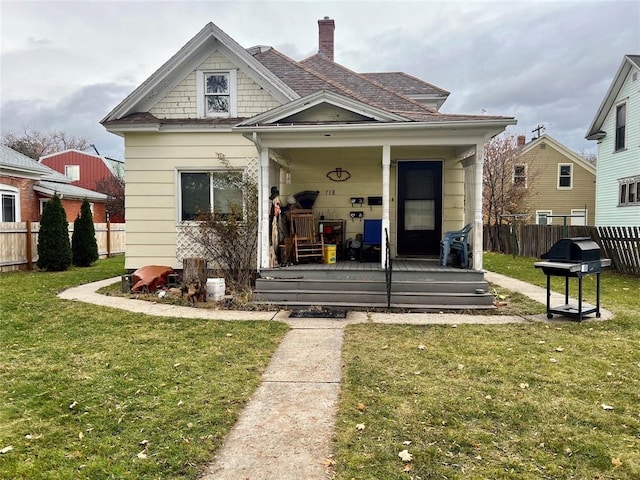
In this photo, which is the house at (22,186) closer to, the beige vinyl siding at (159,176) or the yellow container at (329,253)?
the beige vinyl siding at (159,176)

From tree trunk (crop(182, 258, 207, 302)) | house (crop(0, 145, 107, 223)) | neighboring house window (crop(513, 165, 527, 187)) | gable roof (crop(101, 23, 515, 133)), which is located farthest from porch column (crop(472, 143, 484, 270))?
neighboring house window (crop(513, 165, 527, 187))

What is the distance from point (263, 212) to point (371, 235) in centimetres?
280

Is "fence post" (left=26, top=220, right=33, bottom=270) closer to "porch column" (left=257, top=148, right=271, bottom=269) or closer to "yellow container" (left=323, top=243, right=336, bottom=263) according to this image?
"porch column" (left=257, top=148, right=271, bottom=269)

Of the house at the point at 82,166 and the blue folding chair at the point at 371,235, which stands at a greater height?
the house at the point at 82,166

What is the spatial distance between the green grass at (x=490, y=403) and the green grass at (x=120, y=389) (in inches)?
43.1

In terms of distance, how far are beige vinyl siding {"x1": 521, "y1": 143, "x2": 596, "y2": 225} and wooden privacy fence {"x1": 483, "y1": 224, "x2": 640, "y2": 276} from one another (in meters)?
8.84

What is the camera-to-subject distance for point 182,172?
9992 millimetres

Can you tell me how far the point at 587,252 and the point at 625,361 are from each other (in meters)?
2.22

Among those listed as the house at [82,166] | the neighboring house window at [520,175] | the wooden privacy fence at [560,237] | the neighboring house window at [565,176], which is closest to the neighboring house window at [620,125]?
the wooden privacy fence at [560,237]

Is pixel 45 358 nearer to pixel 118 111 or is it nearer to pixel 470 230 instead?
pixel 118 111

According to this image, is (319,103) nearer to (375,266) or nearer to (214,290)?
(375,266)

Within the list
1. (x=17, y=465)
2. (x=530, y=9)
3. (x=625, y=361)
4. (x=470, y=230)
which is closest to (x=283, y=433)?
(x=17, y=465)

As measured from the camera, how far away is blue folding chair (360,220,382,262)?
10.0 m

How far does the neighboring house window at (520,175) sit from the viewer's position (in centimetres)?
2731
